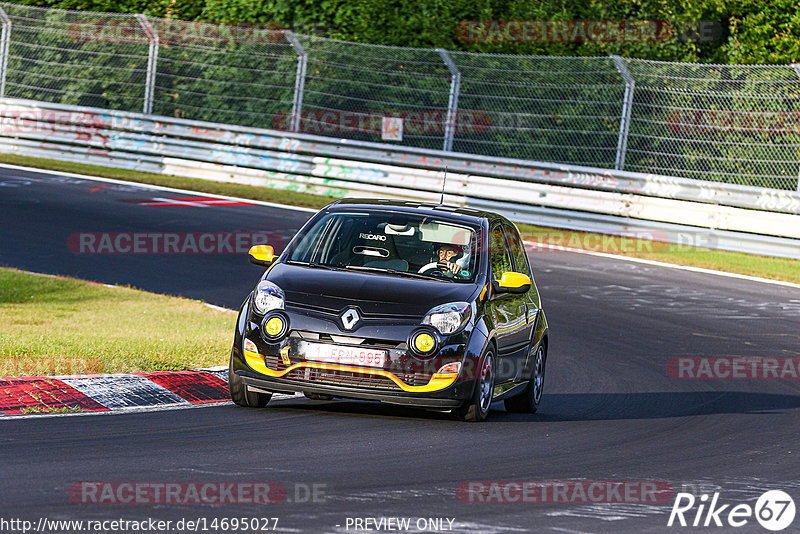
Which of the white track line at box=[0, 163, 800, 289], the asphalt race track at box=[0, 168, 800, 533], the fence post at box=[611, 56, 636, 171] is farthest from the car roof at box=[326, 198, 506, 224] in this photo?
the fence post at box=[611, 56, 636, 171]

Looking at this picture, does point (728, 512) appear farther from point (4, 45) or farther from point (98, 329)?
point (4, 45)

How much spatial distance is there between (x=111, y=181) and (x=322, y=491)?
18897mm

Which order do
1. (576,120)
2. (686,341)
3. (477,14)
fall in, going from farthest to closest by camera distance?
(477,14) < (576,120) < (686,341)

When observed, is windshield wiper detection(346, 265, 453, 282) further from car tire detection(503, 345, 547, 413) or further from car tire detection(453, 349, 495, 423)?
car tire detection(503, 345, 547, 413)

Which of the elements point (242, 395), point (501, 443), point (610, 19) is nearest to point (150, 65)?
point (610, 19)

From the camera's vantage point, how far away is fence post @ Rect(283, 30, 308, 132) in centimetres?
2538

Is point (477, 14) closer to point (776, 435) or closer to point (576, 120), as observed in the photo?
point (576, 120)

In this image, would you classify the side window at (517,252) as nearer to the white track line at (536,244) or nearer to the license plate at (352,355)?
the license plate at (352,355)

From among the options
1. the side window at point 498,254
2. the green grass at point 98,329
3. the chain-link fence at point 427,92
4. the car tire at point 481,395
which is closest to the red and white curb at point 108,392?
the green grass at point 98,329

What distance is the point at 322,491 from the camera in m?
6.63

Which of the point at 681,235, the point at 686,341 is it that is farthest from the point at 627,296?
the point at 681,235

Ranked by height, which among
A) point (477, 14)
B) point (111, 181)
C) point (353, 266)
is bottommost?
point (111, 181)

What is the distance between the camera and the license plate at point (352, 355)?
339 inches

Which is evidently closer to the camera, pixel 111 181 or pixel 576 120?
pixel 576 120
